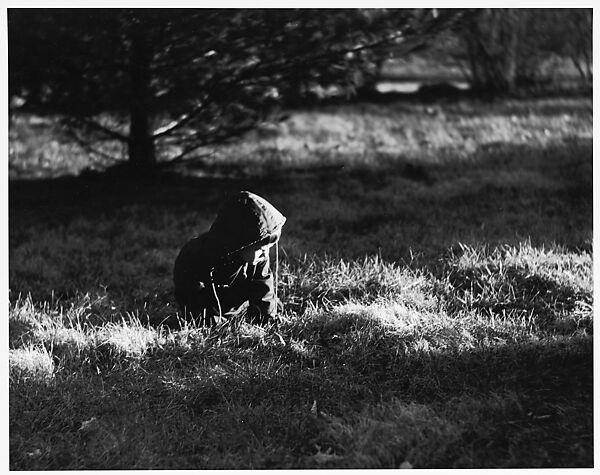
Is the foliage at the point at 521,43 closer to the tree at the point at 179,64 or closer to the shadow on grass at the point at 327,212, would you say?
the tree at the point at 179,64

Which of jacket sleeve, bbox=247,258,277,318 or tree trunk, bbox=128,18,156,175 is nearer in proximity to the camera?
jacket sleeve, bbox=247,258,277,318

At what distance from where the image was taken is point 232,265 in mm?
3301

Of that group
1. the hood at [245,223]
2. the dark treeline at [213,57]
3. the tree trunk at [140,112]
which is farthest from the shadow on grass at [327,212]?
the hood at [245,223]

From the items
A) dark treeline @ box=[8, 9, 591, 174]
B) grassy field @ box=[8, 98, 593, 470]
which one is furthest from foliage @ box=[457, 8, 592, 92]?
grassy field @ box=[8, 98, 593, 470]

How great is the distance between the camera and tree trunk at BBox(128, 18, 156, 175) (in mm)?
4785

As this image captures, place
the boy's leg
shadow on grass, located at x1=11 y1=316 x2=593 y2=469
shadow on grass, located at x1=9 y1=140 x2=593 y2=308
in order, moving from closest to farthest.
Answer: shadow on grass, located at x1=11 y1=316 x2=593 y2=469, the boy's leg, shadow on grass, located at x1=9 y1=140 x2=593 y2=308

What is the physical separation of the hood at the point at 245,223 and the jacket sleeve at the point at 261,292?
0.26 m

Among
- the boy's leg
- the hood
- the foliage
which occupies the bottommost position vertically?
the boy's leg

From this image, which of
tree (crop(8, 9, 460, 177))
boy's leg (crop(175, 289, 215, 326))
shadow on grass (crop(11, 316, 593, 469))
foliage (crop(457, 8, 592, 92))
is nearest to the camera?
shadow on grass (crop(11, 316, 593, 469))

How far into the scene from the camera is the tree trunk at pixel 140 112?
4785 millimetres

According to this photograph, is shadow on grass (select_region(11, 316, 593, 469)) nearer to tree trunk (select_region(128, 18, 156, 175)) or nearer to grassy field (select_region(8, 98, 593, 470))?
grassy field (select_region(8, 98, 593, 470))

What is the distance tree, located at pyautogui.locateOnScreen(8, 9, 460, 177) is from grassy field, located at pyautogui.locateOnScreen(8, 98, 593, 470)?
1.00 feet

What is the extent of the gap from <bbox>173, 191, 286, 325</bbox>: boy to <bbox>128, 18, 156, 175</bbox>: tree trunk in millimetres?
2057

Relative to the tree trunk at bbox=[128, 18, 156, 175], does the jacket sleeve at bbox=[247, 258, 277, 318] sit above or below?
below
